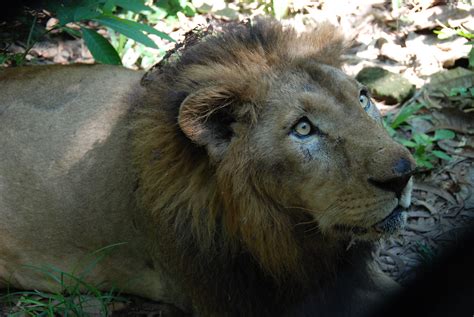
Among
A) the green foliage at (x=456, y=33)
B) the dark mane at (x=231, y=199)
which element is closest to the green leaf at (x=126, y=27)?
the dark mane at (x=231, y=199)

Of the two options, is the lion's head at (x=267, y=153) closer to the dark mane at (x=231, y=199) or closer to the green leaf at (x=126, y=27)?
the dark mane at (x=231, y=199)

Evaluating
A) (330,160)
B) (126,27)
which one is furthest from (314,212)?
(126,27)

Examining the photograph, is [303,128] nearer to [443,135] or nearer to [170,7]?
[443,135]

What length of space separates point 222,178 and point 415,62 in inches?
138

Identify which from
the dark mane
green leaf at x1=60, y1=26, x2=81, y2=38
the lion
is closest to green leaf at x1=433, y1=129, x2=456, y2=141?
the lion

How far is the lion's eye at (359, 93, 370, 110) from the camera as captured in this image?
372 centimetres

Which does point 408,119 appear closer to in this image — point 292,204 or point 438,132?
point 438,132

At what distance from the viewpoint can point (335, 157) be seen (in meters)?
3.32

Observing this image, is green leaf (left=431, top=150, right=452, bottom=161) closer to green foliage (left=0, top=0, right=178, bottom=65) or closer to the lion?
the lion

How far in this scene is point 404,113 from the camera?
582cm

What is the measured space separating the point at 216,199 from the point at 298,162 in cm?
49

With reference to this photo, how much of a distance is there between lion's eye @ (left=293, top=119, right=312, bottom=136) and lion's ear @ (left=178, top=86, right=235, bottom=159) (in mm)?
340

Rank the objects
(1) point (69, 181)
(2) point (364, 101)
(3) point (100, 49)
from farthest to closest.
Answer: (3) point (100, 49) → (1) point (69, 181) → (2) point (364, 101)

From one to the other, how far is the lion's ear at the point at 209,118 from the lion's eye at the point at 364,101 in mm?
669
